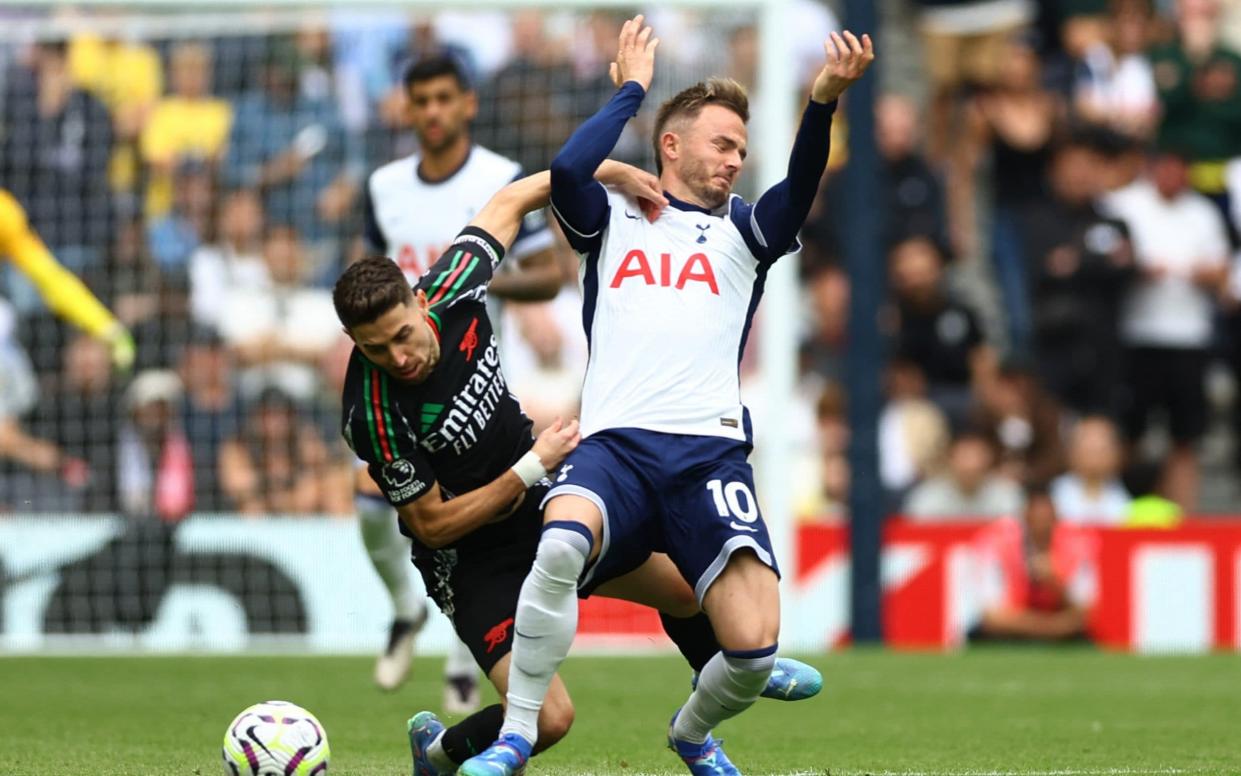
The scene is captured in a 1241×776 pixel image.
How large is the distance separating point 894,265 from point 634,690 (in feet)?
21.6

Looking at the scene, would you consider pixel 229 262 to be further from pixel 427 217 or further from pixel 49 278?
pixel 427 217

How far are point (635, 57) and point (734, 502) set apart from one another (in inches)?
58.4

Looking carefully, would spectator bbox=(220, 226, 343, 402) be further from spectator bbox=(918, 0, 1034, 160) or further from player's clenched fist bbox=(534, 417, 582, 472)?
player's clenched fist bbox=(534, 417, 582, 472)

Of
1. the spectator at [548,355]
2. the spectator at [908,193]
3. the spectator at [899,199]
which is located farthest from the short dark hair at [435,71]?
the spectator at [908,193]

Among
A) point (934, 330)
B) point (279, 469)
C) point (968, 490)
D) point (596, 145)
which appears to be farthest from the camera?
point (934, 330)

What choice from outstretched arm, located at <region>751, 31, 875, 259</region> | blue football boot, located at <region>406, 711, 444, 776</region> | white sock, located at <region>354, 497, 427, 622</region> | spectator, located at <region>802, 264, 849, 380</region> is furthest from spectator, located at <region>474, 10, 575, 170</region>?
blue football boot, located at <region>406, 711, 444, 776</region>

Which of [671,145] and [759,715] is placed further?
[759,715]

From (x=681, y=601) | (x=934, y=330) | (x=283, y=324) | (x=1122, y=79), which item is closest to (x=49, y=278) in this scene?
(x=283, y=324)

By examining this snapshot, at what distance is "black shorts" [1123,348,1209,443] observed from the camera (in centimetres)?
1547

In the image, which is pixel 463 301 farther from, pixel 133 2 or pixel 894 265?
pixel 894 265

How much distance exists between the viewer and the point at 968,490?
574 inches

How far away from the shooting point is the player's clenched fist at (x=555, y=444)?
6.29 metres

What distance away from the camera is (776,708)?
380 inches

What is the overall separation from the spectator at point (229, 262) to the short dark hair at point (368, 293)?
8167 millimetres
